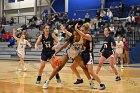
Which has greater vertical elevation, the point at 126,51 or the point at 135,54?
the point at 126,51

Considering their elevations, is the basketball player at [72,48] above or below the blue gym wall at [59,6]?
below

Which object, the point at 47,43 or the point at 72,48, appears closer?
the point at 72,48

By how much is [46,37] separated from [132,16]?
1653cm

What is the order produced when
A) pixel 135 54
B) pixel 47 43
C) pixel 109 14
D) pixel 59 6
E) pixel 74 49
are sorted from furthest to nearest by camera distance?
pixel 59 6 < pixel 109 14 < pixel 135 54 < pixel 47 43 < pixel 74 49

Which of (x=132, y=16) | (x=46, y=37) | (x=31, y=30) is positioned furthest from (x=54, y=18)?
(x=46, y=37)

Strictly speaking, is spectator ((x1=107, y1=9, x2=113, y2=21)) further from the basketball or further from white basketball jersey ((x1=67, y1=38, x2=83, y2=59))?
white basketball jersey ((x1=67, y1=38, x2=83, y2=59))

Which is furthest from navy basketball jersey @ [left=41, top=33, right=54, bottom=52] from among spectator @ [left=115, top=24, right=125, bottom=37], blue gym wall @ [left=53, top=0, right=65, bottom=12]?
blue gym wall @ [left=53, top=0, right=65, bottom=12]

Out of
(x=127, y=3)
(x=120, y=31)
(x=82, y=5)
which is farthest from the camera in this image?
(x=82, y=5)

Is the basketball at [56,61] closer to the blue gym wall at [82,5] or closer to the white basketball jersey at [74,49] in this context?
the white basketball jersey at [74,49]

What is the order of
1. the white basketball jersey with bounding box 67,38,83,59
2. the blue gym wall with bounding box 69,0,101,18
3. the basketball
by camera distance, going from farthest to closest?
the blue gym wall with bounding box 69,0,101,18, the basketball, the white basketball jersey with bounding box 67,38,83,59

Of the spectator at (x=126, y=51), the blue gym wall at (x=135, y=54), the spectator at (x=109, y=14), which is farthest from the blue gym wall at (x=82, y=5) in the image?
the spectator at (x=126, y=51)

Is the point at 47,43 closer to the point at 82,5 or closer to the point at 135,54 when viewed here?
the point at 135,54

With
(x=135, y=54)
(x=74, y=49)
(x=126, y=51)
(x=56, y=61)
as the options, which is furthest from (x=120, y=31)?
(x=74, y=49)

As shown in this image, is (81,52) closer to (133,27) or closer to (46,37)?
(46,37)
